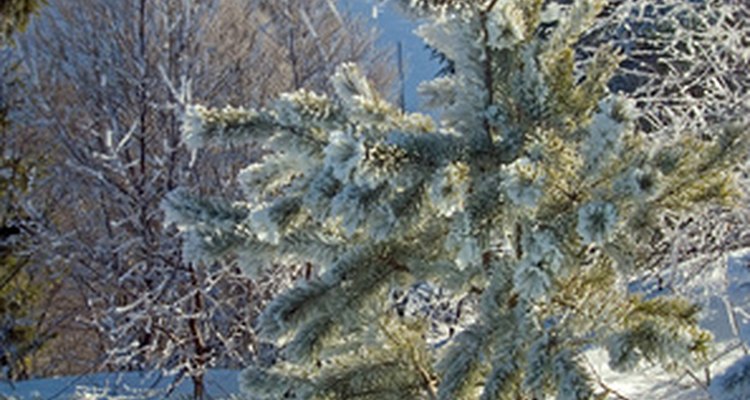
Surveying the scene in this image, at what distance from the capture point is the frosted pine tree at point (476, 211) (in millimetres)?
1703

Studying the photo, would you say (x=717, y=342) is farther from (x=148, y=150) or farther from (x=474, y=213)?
(x=148, y=150)

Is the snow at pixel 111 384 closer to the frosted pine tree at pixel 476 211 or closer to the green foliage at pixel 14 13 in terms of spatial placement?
the green foliage at pixel 14 13

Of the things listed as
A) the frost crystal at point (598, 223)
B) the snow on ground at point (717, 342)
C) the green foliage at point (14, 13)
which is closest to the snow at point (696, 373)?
the snow on ground at point (717, 342)

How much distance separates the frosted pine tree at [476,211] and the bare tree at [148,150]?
4067mm

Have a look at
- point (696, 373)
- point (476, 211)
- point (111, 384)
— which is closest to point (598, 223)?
point (476, 211)

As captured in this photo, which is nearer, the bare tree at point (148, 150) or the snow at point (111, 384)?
the bare tree at point (148, 150)

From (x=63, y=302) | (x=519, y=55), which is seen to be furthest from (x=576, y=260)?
(x=63, y=302)

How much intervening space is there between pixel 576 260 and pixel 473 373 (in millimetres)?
342

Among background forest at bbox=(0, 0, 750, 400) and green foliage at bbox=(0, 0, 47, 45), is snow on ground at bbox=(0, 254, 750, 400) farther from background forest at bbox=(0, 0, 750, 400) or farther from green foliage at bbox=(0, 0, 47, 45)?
green foliage at bbox=(0, 0, 47, 45)

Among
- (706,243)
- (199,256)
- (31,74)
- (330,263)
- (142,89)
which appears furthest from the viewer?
(31,74)

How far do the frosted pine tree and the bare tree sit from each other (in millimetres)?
4067

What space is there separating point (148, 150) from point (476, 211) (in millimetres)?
9546

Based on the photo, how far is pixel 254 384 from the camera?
2.26 meters

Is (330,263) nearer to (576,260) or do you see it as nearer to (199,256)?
(199,256)
